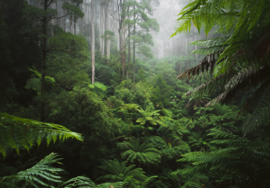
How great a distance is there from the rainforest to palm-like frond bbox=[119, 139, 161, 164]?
0.05 metres

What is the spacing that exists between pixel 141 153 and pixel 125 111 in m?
1.88

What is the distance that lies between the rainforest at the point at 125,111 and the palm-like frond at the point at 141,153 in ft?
0.16

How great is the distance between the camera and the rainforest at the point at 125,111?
0.71 m

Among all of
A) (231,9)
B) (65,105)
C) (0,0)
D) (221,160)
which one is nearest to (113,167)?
(65,105)

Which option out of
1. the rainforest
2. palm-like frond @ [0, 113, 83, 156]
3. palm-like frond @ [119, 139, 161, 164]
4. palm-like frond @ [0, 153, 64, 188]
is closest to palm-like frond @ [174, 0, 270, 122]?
the rainforest

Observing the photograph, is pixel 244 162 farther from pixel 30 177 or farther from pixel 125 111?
pixel 125 111

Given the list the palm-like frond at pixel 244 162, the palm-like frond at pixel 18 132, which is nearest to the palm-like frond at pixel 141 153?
the palm-like frond at pixel 244 162

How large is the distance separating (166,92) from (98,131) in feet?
22.1

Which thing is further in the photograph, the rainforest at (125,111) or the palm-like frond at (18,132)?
the rainforest at (125,111)

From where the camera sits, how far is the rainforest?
711 mm

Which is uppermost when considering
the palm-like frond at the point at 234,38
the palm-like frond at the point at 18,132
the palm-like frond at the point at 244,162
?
the palm-like frond at the point at 234,38

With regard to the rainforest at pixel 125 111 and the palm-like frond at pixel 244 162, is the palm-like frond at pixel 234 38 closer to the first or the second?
the rainforest at pixel 125 111

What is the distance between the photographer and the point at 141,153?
4.71 m

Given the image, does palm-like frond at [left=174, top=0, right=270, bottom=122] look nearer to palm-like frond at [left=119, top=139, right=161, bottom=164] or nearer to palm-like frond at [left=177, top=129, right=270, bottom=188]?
palm-like frond at [left=177, top=129, right=270, bottom=188]
